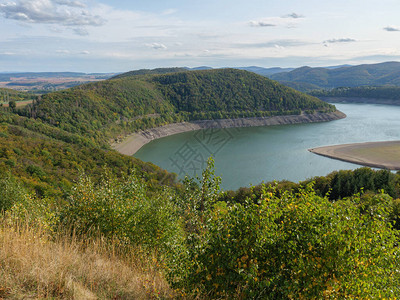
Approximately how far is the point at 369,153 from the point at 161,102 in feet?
193

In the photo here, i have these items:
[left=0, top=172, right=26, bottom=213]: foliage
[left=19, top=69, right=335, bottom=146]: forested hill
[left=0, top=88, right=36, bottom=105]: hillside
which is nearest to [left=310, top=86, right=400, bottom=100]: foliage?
[left=19, top=69, right=335, bottom=146]: forested hill

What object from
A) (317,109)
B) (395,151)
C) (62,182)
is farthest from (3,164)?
(317,109)

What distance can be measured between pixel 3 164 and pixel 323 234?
2283 cm

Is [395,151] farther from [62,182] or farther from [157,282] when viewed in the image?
[157,282]

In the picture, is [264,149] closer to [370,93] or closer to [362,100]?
[362,100]

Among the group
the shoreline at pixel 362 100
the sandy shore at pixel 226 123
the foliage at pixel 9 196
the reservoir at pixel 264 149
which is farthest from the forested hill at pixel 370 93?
the foliage at pixel 9 196

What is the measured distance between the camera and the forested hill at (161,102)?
57.6m

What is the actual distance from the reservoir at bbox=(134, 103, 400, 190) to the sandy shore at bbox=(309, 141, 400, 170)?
2.20 meters

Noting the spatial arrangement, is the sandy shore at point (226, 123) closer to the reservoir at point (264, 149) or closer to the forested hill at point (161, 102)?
the forested hill at point (161, 102)

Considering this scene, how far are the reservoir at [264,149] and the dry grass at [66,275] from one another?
844 inches

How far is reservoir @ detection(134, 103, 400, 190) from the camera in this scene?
37.1 metres

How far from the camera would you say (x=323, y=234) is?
11.1 ft

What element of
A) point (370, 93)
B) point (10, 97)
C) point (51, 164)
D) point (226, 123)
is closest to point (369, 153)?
point (226, 123)

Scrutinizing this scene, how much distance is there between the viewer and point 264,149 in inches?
1970
